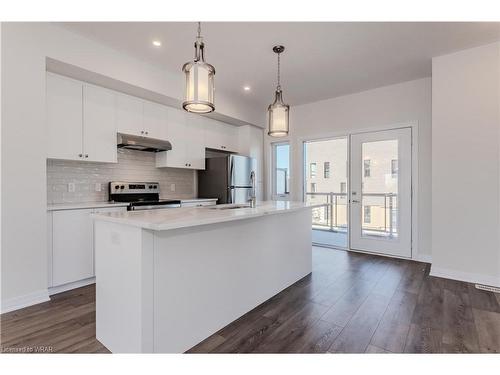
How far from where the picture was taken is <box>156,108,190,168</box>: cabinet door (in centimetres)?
403

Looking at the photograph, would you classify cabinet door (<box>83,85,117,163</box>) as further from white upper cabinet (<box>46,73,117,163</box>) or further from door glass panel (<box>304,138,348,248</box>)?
door glass panel (<box>304,138,348,248</box>)

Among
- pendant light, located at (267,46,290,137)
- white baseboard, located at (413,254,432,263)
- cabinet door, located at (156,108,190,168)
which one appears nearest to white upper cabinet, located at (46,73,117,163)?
cabinet door, located at (156,108,190,168)

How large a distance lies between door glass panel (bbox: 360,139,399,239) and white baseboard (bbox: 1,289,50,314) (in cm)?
432

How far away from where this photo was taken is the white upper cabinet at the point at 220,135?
466 cm

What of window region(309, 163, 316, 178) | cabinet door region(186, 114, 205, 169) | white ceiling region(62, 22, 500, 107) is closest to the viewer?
white ceiling region(62, 22, 500, 107)

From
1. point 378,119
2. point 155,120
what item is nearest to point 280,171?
point 378,119

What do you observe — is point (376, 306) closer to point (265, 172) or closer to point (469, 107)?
point (469, 107)

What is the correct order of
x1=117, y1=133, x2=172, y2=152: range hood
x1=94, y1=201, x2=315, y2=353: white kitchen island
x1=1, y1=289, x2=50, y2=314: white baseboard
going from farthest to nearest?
1. x1=117, y1=133, x2=172, y2=152: range hood
2. x1=1, y1=289, x2=50, y2=314: white baseboard
3. x1=94, y1=201, x2=315, y2=353: white kitchen island

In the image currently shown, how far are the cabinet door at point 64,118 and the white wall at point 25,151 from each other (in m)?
0.27

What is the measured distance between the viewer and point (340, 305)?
2.46 meters

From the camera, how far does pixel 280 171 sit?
219 inches

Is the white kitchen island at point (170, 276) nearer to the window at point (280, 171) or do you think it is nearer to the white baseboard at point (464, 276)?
the white baseboard at point (464, 276)

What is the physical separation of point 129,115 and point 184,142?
3.10 ft

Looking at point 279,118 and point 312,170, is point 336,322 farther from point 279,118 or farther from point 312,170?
point 312,170
